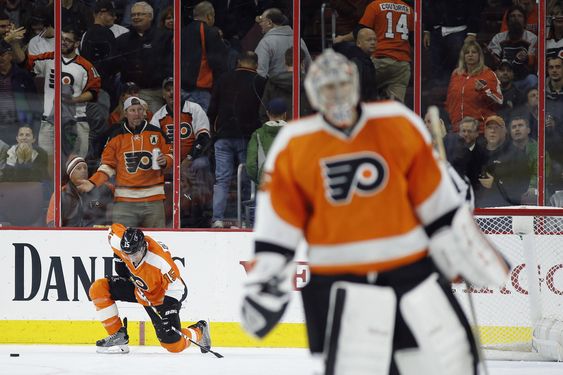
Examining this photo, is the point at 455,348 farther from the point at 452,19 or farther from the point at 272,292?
the point at 452,19

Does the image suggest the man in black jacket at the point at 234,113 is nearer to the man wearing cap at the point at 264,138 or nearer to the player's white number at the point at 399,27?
the man wearing cap at the point at 264,138

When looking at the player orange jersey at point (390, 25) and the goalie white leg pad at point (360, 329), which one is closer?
the goalie white leg pad at point (360, 329)

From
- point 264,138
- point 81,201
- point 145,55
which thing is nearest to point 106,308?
point 81,201

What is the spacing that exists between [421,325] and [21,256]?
Result: 494cm

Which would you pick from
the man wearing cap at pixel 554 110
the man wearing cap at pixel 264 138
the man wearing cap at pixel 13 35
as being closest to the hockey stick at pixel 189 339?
the man wearing cap at pixel 264 138

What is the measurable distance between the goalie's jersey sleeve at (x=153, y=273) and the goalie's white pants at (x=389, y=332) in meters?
3.73

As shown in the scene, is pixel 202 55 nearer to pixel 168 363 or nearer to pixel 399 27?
pixel 399 27

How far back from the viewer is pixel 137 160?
781cm

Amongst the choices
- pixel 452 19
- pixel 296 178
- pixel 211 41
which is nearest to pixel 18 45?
pixel 211 41

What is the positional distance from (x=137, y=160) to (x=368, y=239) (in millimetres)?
5056

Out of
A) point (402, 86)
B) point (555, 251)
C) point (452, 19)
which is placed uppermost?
point (452, 19)

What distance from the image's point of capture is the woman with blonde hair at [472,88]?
297 inches

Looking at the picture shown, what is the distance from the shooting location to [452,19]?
24.7 feet

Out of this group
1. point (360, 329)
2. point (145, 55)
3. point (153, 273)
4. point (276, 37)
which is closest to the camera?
point (360, 329)
